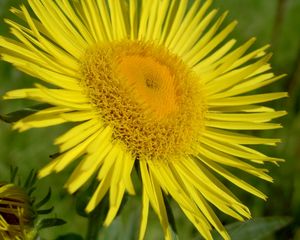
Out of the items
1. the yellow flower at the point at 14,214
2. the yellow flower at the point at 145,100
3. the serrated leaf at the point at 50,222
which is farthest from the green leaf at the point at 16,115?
the serrated leaf at the point at 50,222

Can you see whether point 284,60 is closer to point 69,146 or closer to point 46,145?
point 46,145

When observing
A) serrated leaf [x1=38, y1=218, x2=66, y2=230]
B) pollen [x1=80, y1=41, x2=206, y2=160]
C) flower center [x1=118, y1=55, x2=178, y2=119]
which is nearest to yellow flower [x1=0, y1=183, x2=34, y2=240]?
serrated leaf [x1=38, y1=218, x2=66, y2=230]

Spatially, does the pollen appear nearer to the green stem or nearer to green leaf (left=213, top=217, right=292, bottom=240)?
the green stem

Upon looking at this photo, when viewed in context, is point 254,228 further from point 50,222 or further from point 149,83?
point 50,222

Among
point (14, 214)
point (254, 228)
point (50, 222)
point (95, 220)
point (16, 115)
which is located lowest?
point (254, 228)

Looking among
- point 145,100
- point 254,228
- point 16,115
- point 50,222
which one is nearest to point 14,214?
point 50,222

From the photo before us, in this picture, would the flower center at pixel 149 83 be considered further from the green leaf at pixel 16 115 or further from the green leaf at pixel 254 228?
the green leaf at pixel 254 228
